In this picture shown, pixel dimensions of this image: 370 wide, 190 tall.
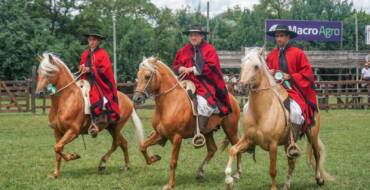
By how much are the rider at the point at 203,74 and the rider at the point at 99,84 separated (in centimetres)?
166

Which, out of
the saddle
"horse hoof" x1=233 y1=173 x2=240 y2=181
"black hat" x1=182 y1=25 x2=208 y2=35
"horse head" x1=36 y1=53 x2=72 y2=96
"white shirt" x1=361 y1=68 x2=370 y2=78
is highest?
"black hat" x1=182 y1=25 x2=208 y2=35

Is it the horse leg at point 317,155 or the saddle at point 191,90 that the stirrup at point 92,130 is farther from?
the horse leg at point 317,155

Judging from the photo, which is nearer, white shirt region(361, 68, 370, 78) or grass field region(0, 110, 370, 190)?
grass field region(0, 110, 370, 190)

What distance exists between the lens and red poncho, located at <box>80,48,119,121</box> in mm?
12031

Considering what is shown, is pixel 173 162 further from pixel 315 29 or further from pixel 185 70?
pixel 315 29

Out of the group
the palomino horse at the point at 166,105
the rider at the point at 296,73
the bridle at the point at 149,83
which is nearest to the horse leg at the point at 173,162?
the palomino horse at the point at 166,105

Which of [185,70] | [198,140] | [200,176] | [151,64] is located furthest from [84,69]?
[200,176]

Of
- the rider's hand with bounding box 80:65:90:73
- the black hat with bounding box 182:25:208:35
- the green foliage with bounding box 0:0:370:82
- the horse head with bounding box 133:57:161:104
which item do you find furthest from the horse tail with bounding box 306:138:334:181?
the green foliage with bounding box 0:0:370:82

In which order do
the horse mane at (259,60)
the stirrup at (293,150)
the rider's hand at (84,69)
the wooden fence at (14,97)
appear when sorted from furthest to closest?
the wooden fence at (14,97)
the rider's hand at (84,69)
the stirrup at (293,150)
the horse mane at (259,60)

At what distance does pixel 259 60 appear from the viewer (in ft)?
30.7

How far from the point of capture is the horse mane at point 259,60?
9.29m

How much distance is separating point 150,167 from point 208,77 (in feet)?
8.51

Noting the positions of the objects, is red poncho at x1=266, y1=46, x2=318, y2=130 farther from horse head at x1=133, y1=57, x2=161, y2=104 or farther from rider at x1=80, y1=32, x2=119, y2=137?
rider at x1=80, y1=32, x2=119, y2=137

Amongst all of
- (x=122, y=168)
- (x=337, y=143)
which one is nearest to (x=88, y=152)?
(x=122, y=168)
